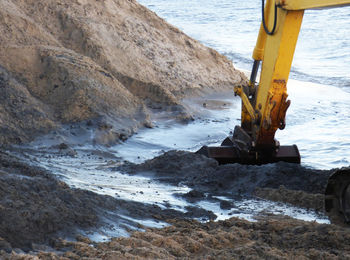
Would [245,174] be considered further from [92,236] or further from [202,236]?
[92,236]

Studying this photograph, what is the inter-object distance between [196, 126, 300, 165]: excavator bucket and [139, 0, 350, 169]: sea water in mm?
399

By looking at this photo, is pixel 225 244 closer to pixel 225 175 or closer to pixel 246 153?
pixel 225 175

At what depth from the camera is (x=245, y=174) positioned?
6770 millimetres

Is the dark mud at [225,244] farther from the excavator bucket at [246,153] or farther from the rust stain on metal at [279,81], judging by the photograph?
the excavator bucket at [246,153]

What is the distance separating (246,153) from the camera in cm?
734

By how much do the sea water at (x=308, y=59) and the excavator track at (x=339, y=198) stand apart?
2.83 meters

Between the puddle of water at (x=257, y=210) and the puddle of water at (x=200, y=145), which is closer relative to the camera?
the puddle of water at (x=257, y=210)

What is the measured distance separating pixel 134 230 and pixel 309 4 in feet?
9.19

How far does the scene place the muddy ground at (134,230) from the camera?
12.1 feet

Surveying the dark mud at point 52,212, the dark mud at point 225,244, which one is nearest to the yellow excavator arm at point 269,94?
the dark mud at point 52,212

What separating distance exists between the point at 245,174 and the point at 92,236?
10.2 feet

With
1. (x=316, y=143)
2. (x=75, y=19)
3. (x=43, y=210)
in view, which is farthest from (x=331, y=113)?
(x=43, y=210)

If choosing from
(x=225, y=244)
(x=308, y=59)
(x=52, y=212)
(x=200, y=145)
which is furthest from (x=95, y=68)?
(x=308, y=59)

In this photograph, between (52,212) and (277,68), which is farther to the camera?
(277,68)
